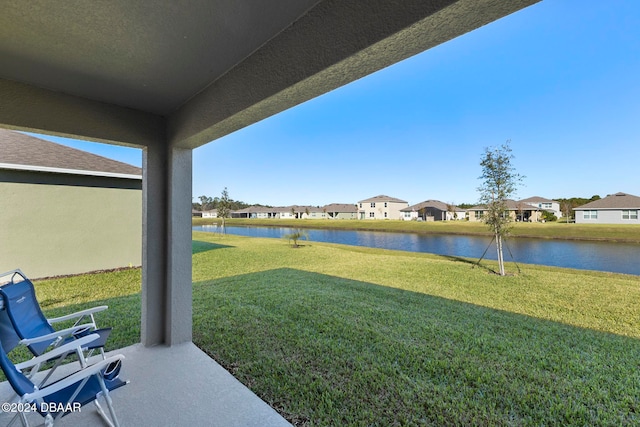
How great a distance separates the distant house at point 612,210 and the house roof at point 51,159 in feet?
96.0

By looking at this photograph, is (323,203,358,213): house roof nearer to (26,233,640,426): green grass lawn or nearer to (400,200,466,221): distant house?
(400,200,466,221): distant house

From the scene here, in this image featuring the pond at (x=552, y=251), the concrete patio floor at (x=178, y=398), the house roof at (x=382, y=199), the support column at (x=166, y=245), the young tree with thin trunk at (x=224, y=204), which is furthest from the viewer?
the house roof at (x=382, y=199)

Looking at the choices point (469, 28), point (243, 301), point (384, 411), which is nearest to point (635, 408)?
Answer: point (384, 411)

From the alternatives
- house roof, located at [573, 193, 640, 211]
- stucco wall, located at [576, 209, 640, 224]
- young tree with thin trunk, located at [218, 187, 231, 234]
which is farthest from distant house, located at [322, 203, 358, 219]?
stucco wall, located at [576, 209, 640, 224]

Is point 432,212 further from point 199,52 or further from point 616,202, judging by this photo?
point 199,52

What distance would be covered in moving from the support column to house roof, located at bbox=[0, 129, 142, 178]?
5.40m

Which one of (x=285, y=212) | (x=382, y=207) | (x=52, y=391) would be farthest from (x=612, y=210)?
(x=285, y=212)

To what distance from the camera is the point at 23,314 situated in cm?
230

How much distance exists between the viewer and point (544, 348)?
3.15 meters

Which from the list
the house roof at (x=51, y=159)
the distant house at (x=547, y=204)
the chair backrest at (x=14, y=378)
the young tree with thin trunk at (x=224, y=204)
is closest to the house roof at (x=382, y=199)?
the distant house at (x=547, y=204)

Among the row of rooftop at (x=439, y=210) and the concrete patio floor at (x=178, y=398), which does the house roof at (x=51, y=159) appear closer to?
the row of rooftop at (x=439, y=210)

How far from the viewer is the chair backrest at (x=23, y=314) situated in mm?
2096

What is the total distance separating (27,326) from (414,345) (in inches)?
150

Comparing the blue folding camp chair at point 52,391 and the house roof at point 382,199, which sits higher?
the house roof at point 382,199
